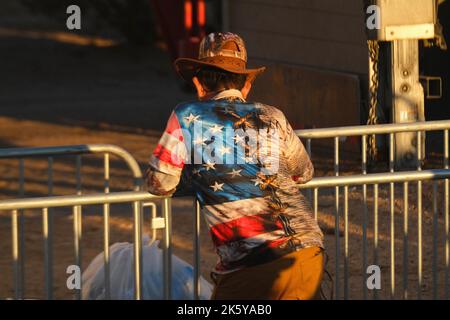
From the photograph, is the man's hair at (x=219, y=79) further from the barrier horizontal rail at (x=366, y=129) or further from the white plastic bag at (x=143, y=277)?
the white plastic bag at (x=143, y=277)

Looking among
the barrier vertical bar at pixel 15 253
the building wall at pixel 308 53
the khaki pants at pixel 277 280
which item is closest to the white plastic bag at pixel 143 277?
the barrier vertical bar at pixel 15 253

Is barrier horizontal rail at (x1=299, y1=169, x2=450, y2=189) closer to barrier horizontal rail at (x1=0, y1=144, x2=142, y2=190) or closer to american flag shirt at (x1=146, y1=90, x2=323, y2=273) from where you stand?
american flag shirt at (x1=146, y1=90, x2=323, y2=273)

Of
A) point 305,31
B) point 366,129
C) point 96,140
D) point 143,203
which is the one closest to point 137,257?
point 143,203

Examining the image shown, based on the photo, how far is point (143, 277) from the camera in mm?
5953

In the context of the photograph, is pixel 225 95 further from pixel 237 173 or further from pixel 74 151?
pixel 74 151

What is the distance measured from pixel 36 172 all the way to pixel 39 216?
11.0 ft

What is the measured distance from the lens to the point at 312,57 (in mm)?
14766

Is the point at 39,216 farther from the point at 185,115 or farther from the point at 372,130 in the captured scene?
the point at 185,115

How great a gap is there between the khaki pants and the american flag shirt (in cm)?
3

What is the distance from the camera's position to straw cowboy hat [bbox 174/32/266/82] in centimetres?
502
